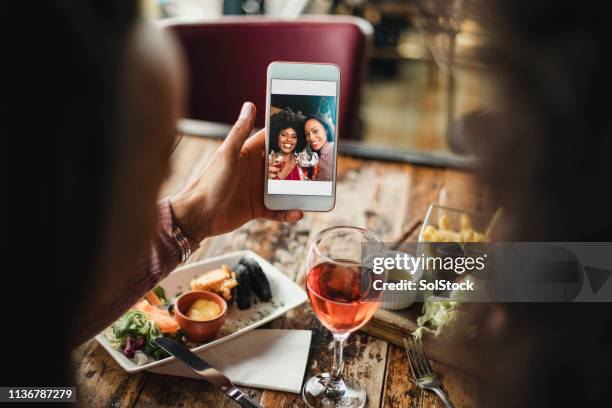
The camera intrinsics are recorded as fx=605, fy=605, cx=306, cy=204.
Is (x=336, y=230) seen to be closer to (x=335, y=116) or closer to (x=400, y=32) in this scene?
(x=335, y=116)

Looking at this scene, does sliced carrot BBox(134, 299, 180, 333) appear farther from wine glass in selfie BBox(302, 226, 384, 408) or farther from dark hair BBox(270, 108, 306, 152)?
dark hair BBox(270, 108, 306, 152)

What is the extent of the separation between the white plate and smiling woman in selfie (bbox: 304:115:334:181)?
0.22m

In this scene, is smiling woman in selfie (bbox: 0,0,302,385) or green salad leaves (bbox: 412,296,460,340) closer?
smiling woman in selfie (bbox: 0,0,302,385)

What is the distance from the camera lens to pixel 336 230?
91cm

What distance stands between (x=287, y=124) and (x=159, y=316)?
1.29ft

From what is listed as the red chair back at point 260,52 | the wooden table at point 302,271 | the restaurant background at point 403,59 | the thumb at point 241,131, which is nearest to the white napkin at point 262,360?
the wooden table at point 302,271

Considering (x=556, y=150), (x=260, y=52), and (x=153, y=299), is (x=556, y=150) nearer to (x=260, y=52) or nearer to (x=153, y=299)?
(x=153, y=299)

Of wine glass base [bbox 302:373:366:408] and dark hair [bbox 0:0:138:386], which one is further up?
dark hair [bbox 0:0:138:386]

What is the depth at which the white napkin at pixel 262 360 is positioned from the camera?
91cm

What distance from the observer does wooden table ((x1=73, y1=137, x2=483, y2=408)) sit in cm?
89

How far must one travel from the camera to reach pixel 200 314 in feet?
3.20

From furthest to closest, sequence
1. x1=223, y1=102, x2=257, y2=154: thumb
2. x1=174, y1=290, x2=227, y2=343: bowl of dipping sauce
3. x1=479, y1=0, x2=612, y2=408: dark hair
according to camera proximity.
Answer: x1=223, y1=102, x2=257, y2=154: thumb, x1=174, y1=290, x2=227, y2=343: bowl of dipping sauce, x1=479, y1=0, x2=612, y2=408: dark hair

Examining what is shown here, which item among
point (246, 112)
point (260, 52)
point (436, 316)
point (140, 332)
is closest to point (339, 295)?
point (436, 316)

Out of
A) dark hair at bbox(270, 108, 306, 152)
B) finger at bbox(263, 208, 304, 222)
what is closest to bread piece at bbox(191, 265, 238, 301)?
finger at bbox(263, 208, 304, 222)
